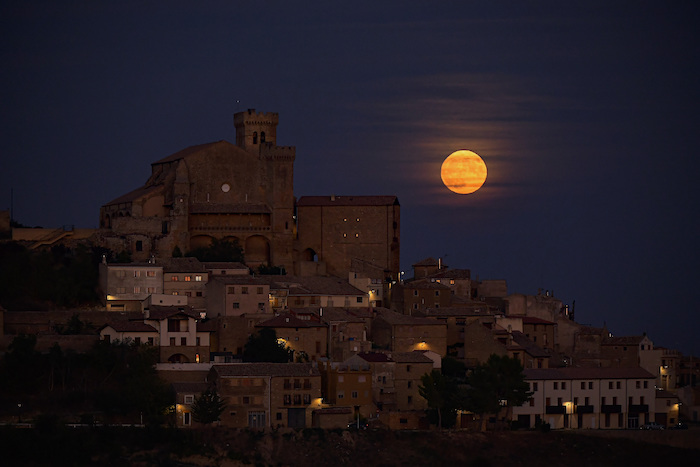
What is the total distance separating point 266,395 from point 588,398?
606 inches

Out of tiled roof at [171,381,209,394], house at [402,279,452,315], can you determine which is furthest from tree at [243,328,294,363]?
house at [402,279,452,315]

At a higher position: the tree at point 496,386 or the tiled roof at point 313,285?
the tiled roof at point 313,285

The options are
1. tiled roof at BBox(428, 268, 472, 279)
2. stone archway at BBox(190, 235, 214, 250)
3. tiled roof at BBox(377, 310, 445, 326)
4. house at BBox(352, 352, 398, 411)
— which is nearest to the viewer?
house at BBox(352, 352, 398, 411)

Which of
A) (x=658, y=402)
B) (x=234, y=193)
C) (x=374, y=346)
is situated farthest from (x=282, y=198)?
(x=658, y=402)

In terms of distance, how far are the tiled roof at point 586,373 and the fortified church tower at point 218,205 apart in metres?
20.3

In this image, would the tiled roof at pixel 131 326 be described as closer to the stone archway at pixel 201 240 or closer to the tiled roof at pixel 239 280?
the tiled roof at pixel 239 280

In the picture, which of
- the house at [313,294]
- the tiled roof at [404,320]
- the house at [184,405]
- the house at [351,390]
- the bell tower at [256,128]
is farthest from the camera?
the bell tower at [256,128]

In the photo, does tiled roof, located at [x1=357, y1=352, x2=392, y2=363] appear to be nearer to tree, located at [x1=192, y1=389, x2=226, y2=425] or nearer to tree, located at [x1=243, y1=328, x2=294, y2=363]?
tree, located at [x1=243, y1=328, x2=294, y2=363]

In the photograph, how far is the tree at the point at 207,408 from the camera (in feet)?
205

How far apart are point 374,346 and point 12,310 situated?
55.3 feet

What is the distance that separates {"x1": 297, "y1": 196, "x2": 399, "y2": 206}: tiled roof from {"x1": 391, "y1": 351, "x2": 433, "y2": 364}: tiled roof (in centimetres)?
2054

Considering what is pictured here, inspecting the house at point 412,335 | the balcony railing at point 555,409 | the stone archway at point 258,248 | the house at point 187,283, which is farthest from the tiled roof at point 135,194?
the balcony railing at point 555,409

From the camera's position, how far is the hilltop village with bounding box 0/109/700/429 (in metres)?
66.1

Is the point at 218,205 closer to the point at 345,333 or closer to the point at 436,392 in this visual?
the point at 345,333
